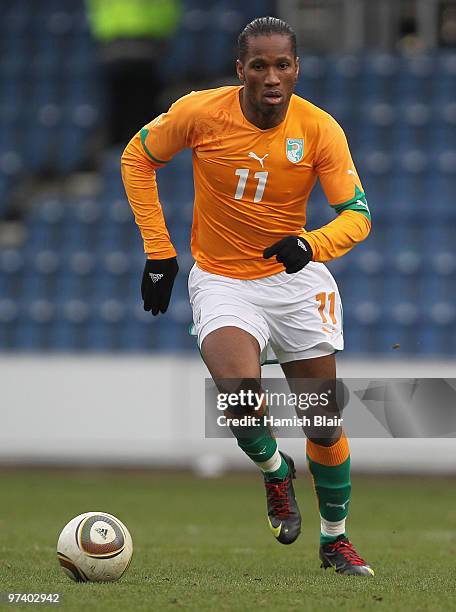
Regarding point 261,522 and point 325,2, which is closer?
point 261,522

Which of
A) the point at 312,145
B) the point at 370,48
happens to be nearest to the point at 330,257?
the point at 312,145

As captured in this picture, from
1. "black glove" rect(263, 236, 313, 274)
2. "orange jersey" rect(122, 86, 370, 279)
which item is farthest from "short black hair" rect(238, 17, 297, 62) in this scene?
"black glove" rect(263, 236, 313, 274)

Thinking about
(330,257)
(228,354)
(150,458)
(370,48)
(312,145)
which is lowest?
(150,458)

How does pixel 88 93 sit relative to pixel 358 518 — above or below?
above

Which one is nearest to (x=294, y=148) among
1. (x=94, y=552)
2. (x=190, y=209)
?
(x=94, y=552)

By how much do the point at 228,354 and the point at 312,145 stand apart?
108 cm

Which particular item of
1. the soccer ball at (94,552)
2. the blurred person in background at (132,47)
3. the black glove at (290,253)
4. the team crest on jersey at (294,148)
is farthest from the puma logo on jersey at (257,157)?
the blurred person in background at (132,47)

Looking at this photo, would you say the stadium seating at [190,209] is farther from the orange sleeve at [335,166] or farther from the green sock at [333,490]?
the orange sleeve at [335,166]

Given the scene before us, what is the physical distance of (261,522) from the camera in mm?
9766

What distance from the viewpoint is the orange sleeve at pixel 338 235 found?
5.95 meters

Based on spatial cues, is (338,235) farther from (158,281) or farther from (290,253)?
(158,281)

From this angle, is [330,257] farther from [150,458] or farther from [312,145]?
[150,458]

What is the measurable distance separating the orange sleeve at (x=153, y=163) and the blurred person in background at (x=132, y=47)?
952 cm

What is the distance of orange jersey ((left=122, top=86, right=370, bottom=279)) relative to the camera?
6.14 metres
